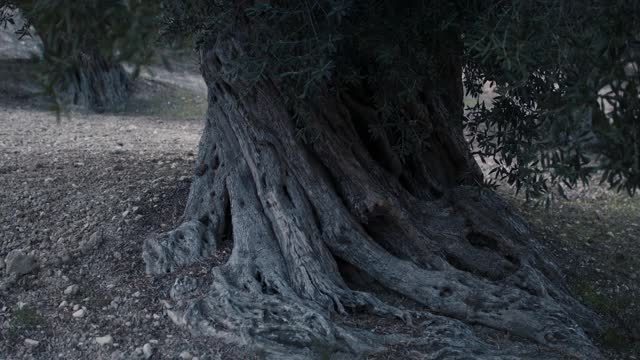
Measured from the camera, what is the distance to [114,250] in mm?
5613

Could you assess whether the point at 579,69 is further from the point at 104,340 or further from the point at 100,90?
the point at 100,90

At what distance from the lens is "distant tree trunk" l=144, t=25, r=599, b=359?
181 inches

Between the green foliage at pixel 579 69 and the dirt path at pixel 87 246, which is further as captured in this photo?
the dirt path at pixel 87 246

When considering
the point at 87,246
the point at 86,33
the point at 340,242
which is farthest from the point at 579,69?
the point at 87,246

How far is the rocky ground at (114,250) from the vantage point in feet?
15.8

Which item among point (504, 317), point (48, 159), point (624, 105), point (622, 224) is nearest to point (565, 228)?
point (622, 224)

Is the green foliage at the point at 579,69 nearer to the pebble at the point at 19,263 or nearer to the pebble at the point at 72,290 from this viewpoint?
the pebble at the point at 72,290

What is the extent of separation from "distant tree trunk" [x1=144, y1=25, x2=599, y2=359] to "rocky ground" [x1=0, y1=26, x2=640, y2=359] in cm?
23

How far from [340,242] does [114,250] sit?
1.68 meters

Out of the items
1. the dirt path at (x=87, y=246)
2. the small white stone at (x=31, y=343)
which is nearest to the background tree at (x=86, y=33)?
the dirt path at (x=87, y=246)

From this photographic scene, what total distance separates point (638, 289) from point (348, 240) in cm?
267

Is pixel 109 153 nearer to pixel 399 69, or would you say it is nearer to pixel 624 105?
pixel 399 69

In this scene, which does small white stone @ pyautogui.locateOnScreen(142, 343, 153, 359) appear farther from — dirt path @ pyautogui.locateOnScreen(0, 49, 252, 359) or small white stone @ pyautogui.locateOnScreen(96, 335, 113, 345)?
small white stone @ pyautogui.locateOnScreen(96, 335, 113, 345)

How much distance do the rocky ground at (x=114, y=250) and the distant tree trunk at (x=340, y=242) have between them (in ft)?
0.76
